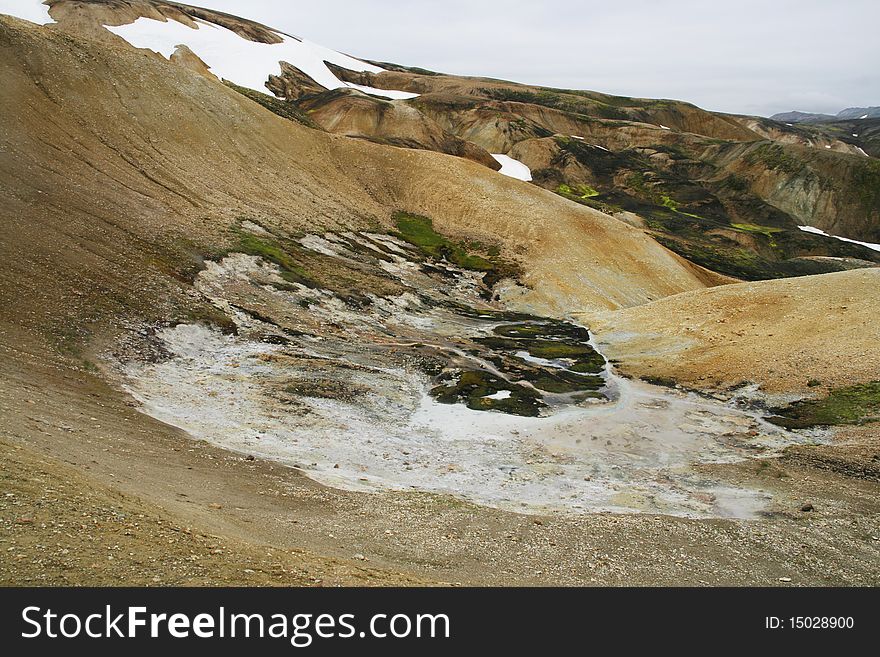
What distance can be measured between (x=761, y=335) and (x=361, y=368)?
31.0 m

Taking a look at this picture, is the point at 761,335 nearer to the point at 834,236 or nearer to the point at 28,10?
the point at 834,236

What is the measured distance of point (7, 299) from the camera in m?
30.4

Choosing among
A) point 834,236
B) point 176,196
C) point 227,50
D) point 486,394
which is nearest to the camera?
point 486,394

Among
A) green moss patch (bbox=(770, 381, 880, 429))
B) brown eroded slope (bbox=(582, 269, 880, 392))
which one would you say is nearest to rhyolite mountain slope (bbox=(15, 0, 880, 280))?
brown eroded slope (bbox=(582, 269, 880, 392))

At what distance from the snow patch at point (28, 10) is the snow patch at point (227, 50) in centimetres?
1220

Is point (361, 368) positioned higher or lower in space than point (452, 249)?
lower

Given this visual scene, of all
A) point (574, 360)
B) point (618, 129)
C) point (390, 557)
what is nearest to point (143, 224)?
point (574, 360)

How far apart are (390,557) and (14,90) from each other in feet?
191

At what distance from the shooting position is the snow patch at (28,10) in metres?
128

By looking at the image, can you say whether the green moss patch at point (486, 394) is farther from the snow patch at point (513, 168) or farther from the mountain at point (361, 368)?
the snow patch at point (513, 168)

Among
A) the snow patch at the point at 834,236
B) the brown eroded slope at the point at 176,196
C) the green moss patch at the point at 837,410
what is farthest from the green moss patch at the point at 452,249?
the snow patch at the point at 834,236

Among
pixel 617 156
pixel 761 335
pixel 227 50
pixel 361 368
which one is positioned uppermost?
pixel 227 50

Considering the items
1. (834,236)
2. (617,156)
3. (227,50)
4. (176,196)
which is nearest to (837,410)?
(176,196)

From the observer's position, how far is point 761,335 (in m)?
47.7
